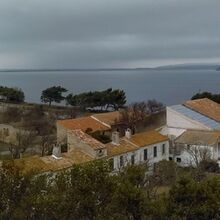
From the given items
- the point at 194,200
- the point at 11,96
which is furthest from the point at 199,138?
the point at 11,96

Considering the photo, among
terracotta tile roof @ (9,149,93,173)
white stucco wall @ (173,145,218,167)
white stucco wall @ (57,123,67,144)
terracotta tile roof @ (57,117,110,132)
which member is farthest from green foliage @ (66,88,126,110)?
terracotta tile roof @ (9,149,93,173)

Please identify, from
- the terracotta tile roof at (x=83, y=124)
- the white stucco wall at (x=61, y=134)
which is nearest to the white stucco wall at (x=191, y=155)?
the terracotta tile roof at (x=83, y=124)

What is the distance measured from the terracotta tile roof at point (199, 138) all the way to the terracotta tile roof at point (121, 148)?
602 cm

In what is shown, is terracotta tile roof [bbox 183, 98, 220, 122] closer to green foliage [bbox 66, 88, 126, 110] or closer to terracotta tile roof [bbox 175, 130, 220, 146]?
terracotta tile roof [bbox 175, 130, 220, 146]

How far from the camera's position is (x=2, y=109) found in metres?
66.5

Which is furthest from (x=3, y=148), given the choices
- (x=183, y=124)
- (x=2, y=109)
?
(x=2, y=109)

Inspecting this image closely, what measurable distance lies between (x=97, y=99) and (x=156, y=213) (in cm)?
4576

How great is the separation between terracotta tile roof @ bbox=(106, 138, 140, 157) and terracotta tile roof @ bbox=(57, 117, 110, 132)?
22.7ft

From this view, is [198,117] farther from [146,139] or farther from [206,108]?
[146,139]

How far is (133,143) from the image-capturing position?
34.2 m

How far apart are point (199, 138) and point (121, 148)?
8209mm

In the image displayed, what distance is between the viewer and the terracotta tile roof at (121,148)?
3159cm

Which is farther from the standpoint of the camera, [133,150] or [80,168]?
[133,150]

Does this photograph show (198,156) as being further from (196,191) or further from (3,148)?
(196,191)
